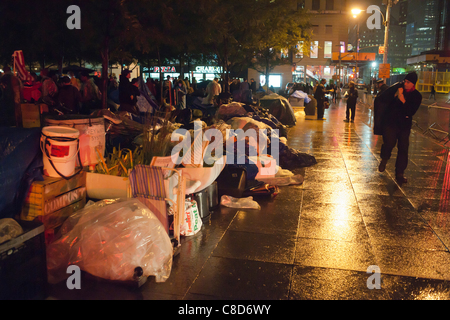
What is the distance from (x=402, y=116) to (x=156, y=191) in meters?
4.98

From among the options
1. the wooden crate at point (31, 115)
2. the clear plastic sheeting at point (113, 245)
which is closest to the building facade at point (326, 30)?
the wooden crate at point (31, 115)

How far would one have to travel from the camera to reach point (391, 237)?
464 cm

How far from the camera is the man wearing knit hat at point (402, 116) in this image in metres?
6.84

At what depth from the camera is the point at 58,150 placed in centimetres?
379

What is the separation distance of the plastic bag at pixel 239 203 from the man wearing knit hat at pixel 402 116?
3148 millimetres

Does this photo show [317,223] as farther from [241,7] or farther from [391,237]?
[241,7]

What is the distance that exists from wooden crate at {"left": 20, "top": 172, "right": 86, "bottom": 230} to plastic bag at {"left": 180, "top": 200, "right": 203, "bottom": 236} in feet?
3.82

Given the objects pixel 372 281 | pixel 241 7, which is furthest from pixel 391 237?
pixel 241 7

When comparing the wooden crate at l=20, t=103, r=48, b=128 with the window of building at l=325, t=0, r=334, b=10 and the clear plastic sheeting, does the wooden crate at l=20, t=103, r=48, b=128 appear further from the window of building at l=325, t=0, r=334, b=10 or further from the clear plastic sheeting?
the window of building at l=325, t=0, r=334, b=10
